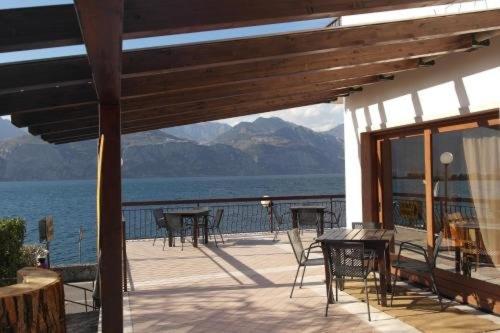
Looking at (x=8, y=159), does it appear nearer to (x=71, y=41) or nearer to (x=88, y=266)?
→ (x=88, y=266)

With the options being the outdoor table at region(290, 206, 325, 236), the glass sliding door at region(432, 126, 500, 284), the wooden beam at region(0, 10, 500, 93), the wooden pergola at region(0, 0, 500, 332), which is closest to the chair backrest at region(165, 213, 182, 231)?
the outdoor table at region(290, 206, 325, 236)

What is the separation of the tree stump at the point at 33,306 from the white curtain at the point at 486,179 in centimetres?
412

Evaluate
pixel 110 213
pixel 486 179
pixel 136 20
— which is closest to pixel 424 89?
pixel 486 179

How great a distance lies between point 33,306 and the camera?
302cm

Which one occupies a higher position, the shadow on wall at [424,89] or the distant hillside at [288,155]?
the distant hillside at [288,155]

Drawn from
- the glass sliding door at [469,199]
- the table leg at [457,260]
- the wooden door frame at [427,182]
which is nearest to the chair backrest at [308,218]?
the wooden door frame at [427,182]

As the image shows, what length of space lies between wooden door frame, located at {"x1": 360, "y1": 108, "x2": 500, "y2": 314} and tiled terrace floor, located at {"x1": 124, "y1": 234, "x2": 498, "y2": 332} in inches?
41.1

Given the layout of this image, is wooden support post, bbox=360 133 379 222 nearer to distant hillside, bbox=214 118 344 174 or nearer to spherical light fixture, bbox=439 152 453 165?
spherical light fixture, bbox=439 152 453 165

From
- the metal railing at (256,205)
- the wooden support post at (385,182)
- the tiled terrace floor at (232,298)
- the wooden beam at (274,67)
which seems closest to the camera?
the wooden beam at (274,67)

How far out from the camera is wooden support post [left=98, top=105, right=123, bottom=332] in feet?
11.5

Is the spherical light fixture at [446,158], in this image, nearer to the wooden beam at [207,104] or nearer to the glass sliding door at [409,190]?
the glass sliding door at [409,190]

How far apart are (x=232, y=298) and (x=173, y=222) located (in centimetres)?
366

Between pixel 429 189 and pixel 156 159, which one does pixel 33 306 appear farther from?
pixel 156 159

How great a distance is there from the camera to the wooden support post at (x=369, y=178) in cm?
705
